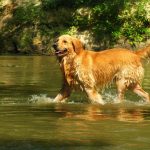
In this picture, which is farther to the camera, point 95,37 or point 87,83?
point 95,37

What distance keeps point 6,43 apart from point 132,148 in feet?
91.5

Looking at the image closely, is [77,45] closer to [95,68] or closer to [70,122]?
[95,68]

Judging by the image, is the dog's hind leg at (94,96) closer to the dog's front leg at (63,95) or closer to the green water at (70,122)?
the green water at (70,122)

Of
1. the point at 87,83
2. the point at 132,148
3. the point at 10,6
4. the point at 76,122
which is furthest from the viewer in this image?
the point at 10,6

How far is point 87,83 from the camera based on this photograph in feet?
37.8

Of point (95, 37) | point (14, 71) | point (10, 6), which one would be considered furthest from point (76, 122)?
point (10, 6)

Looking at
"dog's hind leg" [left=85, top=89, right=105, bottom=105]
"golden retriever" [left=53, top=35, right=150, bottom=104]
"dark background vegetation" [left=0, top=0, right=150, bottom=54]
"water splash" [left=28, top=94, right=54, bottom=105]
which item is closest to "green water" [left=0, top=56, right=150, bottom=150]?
"water splash" [left=28, top=94, right=54, bottom=105]

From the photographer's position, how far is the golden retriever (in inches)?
450

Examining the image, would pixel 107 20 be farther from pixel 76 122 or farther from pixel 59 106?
pixel 76 122

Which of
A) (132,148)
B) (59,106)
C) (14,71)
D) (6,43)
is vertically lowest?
(6,43)

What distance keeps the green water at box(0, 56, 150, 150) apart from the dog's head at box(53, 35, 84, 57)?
3.41ft

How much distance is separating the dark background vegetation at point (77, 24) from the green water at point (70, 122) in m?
18.1

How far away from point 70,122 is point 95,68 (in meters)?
3.53

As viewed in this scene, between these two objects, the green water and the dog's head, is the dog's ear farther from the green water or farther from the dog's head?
the green water
